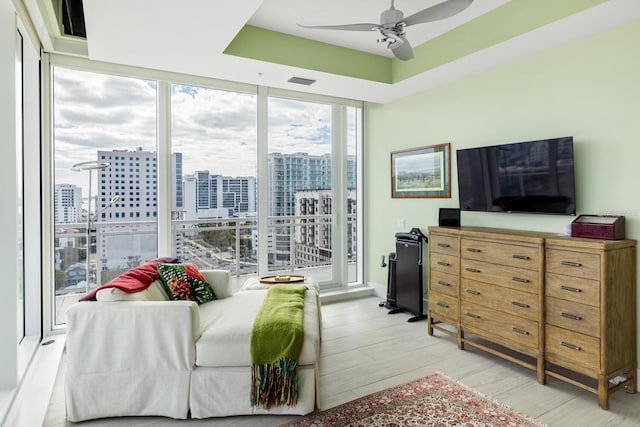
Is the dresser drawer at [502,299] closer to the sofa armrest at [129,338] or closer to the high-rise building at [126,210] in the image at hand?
the sofa armrest at [129,338]

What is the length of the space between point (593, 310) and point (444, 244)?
4.23ft

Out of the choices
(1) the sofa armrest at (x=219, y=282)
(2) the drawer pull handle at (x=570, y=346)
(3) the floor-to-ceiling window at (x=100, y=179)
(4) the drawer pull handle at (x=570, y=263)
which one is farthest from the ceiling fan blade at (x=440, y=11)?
(3) the floor-to-ceiling window at (x=100, y=179)

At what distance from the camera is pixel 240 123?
14.8 ft

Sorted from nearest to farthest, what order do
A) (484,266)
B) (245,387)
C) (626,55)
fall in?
(245,387) < (626,55) < (484,266)

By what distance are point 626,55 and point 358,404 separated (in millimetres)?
2963

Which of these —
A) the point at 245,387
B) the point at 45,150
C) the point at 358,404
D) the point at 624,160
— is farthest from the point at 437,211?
the point at 45,150

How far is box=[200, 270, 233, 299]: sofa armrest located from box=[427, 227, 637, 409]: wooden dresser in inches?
79.9

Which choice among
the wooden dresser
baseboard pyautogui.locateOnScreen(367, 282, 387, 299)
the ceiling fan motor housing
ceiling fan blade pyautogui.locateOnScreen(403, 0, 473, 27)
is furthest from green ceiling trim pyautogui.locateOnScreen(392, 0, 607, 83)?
baseboard pyautogui.locateOnScreen(367, 282, 387, 299)

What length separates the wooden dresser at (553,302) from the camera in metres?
2.45

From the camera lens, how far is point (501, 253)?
9.88 feet

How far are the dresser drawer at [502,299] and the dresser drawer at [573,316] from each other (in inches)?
3.5

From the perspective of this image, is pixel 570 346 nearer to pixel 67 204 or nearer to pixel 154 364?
pixel 154 364

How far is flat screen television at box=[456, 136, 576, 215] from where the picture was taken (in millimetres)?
2912

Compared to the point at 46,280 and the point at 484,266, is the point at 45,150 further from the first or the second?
the point at 484,266
